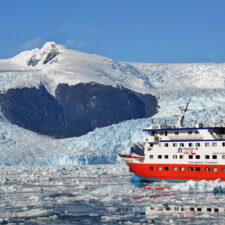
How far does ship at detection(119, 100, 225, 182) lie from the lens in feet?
106

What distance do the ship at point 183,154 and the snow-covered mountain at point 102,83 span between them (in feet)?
53.3

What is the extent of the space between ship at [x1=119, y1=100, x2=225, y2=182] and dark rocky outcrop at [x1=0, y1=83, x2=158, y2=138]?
254 feet

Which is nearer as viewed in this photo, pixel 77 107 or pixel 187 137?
pixel 187 137

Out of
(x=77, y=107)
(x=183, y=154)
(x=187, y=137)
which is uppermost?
(x=77, y=107)

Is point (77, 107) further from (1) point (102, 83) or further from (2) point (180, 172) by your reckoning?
(2) point (180, 172)

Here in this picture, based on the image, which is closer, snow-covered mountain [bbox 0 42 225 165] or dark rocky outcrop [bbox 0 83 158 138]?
snow-covered mountain [bbox 0 42 225 165]

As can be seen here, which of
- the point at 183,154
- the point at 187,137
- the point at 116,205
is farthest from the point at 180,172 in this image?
the point at 116,205

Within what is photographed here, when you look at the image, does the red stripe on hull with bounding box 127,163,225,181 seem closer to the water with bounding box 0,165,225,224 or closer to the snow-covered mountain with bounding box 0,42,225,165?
the water with bounding box 0,165,225,224

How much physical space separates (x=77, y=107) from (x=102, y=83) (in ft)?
34.2

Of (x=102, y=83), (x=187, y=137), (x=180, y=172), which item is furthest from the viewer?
(x=102, y=83)

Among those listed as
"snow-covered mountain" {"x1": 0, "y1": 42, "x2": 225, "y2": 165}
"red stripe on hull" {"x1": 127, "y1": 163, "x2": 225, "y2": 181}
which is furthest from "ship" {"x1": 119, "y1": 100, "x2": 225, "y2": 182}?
"snow-covered mountain" {"x1": 0, "y1": 42, "x2": 225, "y2": 165}

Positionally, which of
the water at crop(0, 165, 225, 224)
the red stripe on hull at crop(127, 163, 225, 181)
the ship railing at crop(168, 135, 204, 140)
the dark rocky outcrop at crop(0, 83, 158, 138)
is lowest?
the water at crop(0, 165, 225, 224)

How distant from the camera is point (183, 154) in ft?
110

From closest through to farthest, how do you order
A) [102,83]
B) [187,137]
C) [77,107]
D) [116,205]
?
[116,205]
[187,137]
[102,83]
[77,107]
